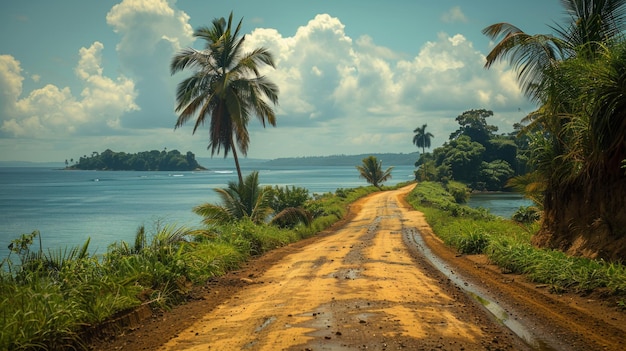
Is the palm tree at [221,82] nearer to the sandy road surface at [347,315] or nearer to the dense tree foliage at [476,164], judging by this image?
the sandy road surface at [347,315]

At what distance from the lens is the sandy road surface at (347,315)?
6234 mm

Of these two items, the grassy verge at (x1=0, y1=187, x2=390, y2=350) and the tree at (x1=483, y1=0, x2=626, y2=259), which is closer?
the grassy verge at (x1=0, y1=187, x2=390, y2=350)

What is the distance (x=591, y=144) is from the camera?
11.2m

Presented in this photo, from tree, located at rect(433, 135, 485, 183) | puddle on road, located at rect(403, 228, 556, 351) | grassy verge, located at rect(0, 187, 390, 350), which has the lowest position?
puddle on road, located at rect(403, 228, 556, 351)

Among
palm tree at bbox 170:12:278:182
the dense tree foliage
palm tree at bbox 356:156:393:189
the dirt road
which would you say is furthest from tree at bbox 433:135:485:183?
the dirt road

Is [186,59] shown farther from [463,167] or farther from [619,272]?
[463,167]

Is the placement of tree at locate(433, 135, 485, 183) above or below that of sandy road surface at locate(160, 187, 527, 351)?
above

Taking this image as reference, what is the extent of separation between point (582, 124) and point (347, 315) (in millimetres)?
7573

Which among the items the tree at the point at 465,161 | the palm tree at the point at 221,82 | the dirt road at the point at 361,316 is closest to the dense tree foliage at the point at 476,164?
the tree at the point at 465,161

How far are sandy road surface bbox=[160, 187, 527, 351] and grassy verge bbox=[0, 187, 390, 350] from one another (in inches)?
44.5

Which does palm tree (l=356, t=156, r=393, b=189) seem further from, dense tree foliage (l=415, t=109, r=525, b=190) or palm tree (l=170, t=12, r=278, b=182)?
palm tree (l=170, t=12, r=278, b=182)

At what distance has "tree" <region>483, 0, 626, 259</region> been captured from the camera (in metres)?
10.1

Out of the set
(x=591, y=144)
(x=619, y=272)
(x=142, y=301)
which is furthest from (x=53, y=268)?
(x=591, y=144)

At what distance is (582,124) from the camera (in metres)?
11.4
